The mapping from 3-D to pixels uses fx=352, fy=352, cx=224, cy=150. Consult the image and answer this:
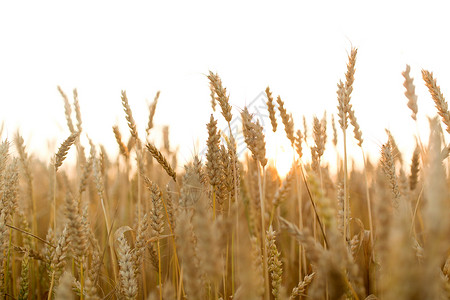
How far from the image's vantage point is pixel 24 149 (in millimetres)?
2213

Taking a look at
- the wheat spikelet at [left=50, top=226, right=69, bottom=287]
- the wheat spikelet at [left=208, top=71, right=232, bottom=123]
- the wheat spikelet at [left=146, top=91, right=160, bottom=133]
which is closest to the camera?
the wheat spikelet at [left=50, top=226, right=69, bottom=287]

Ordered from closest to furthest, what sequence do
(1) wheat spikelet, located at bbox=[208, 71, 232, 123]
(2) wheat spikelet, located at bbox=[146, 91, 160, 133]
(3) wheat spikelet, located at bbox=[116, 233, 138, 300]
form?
1. (3) wheat spikelet, located at bbox=[116, 233, 138, 300]
2. (1) wheat spikelet, located at bbox=[208, 71, 232, 123]
3. (2) wheat spikelet, located at bbox=[146, 91, 160, 133]

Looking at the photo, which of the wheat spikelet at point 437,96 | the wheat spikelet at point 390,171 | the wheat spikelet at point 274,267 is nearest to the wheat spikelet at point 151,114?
the wheat spikelet at point 274,267

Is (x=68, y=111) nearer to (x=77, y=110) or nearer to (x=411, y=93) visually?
(x=77, y=110)

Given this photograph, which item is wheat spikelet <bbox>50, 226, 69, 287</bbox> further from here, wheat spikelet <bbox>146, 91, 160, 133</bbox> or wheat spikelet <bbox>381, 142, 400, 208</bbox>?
wheat spikelet <bbox>381, 142, 400, 208</bbox>

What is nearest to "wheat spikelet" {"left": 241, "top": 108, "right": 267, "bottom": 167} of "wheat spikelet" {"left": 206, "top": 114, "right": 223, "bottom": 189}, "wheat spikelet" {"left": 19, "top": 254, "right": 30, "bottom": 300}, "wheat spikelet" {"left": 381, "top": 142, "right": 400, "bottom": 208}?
"wheat spikelet" {"left": 206, "top": 114, "right": 223, "bottom": 189}

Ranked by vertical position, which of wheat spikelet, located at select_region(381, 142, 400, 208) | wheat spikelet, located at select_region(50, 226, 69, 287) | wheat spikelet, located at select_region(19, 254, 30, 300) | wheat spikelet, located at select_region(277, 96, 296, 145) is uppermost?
wheat spikelet, located at select_region(277, 96, 296, 145)

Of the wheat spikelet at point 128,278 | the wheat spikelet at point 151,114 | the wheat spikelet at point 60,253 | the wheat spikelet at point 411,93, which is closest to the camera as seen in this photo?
the wheat spikelet at point 128,278

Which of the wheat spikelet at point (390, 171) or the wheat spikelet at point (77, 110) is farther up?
the wheat spikelet at point (77, 110)

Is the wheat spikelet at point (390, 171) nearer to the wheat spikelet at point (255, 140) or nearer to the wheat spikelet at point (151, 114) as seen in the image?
the wheat spikelet at point (255, 140)

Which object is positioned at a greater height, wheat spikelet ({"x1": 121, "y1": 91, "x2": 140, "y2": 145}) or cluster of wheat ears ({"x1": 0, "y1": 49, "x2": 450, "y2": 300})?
wheat spikelet ({"x1": 121, "y1": 91, "x2": 140, "y2": 145})

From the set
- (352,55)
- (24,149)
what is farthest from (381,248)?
(24,149)

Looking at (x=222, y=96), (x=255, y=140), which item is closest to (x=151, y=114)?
(x=222, y=96)

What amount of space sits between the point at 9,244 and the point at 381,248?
176 cm
